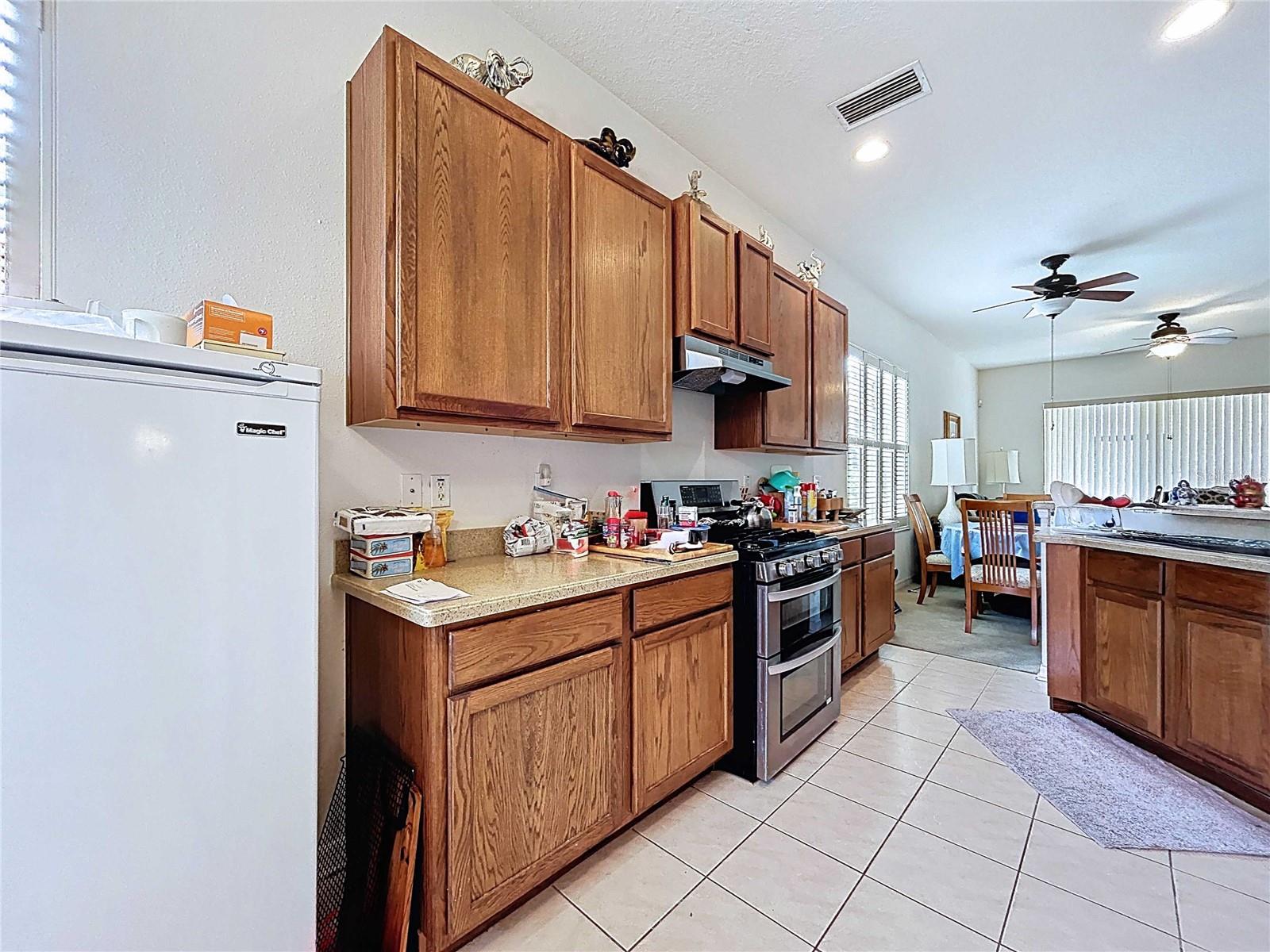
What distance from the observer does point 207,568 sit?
0.95 m

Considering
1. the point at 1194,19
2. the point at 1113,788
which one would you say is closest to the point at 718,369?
the point at 1194,19

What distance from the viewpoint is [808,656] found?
2305 millimetres

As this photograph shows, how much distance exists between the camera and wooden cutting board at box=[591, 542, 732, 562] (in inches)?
73.2

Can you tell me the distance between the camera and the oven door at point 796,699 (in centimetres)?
209

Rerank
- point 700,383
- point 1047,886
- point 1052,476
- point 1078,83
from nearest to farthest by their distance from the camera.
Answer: point 1047,886 < point 1078,83 < point 700,383 < point 1052,476

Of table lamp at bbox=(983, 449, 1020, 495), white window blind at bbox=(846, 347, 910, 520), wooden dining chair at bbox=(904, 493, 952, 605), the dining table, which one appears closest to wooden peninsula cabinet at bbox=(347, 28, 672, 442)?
white window blind at bbox=(846, 347, 910, 520)

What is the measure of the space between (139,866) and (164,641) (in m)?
0.37

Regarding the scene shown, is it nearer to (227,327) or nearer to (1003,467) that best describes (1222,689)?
(227,327)

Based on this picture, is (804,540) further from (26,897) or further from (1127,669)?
(26,897)

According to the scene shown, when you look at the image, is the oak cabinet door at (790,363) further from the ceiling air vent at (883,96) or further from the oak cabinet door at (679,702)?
the oak cabinet door at (679,702)

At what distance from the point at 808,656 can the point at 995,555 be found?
9.27 ft

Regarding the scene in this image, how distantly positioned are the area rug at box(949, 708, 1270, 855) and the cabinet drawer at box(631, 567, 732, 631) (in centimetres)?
148

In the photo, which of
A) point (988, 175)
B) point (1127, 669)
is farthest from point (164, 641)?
point (988, 175)

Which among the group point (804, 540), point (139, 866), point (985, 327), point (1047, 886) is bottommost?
point (1047, 886)
